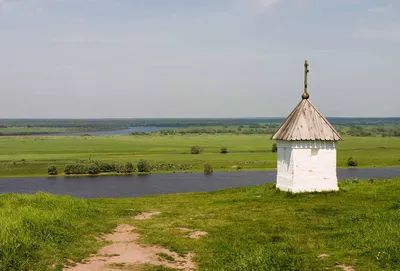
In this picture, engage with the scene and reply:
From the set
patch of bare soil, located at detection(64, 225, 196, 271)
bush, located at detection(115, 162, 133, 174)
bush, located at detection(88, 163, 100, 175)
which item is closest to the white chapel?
patch of bare soil, located at detection(64, 225, 196, 271)

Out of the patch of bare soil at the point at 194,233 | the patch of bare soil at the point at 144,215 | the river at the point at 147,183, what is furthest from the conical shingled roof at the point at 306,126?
the river at the point at 147,183

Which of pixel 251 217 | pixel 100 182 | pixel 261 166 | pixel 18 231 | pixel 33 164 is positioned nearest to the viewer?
pixel 18 231

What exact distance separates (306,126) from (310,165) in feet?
6.27

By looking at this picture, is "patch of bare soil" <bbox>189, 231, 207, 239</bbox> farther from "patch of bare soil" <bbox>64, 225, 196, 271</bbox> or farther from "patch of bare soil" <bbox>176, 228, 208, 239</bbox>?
"patch of bare soil" <bbox>64, 225, 196, 271</bbox>

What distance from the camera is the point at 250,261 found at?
10.2 meters

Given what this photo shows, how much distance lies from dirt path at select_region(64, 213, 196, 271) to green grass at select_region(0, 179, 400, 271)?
0.34m

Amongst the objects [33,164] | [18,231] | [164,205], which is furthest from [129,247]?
[33,164]

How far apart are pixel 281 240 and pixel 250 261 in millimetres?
3450

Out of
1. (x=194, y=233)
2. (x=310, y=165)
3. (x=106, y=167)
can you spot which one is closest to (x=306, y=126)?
(x=310, y=165)

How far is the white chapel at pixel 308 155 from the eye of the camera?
21.6 meters

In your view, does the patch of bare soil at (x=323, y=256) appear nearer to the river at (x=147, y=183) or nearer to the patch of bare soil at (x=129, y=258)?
the patch of bare soil at (x=129, y=258)

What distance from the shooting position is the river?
50.6 meters

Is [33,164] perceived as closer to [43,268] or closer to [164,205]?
[164,205]

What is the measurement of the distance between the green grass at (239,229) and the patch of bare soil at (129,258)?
335 mm
